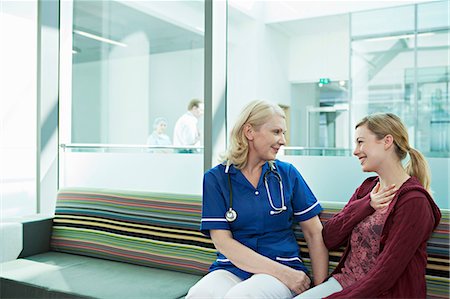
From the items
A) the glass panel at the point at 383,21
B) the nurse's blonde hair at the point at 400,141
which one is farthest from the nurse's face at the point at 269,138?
the glass panel at the point at 383,21

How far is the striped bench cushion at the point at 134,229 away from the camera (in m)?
2.43

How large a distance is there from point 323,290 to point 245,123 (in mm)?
760

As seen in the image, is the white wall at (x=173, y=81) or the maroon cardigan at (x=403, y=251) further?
the white wall at (x=173, y=81)

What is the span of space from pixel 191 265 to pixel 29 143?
79.9 inches

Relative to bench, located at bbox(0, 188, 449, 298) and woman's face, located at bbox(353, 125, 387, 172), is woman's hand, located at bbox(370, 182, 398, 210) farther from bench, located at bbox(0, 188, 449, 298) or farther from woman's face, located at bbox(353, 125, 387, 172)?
bench, located at bbox(0, 188, 449, 298)

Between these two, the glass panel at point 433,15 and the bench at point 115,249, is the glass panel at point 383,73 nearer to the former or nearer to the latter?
the glass panel at point 433,15

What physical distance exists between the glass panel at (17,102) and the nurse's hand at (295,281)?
256 centimetres

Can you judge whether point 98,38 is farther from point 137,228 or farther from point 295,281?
point 295,281

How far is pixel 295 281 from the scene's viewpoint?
1.87 m

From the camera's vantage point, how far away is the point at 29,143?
374 centimetres

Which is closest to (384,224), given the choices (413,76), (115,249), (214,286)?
(214,286)

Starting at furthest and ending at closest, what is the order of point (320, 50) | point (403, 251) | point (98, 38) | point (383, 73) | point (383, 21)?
point (320, 50) < point (383, 73) < point (383, 21) < point (98, 38) < point (403, 251)

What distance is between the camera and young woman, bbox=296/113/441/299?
5.25ft

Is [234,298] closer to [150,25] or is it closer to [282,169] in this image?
[282,169]
